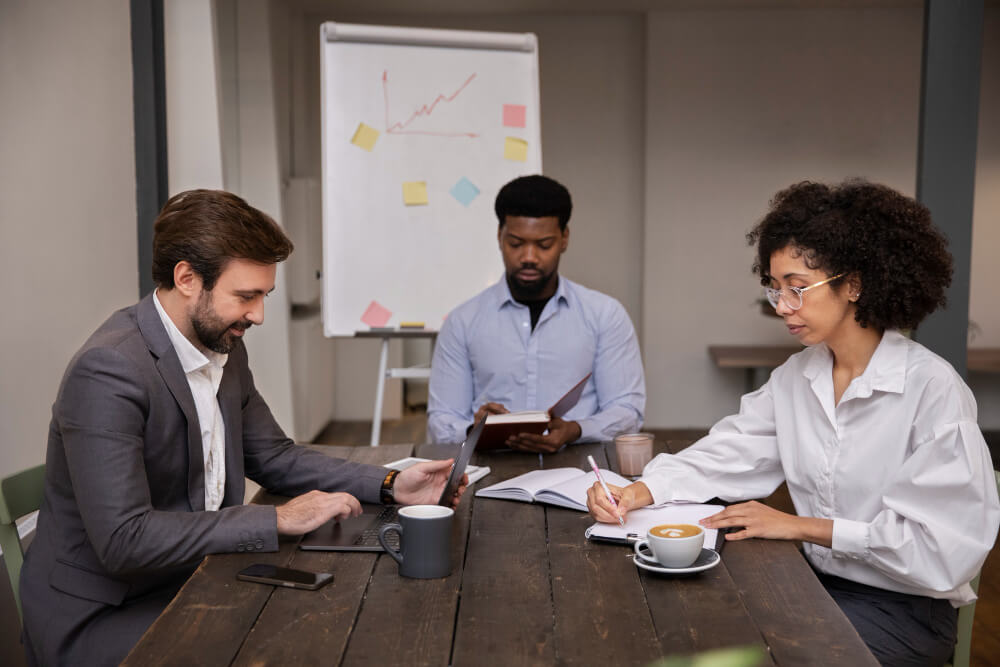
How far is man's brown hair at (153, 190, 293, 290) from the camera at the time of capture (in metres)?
1.63

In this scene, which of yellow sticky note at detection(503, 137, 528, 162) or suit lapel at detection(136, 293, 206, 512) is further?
yellow sticky note at detection(503, 137, 528, 162)

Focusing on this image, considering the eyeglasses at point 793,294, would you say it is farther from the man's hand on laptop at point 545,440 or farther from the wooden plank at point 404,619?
the wooden plank at point 404,619

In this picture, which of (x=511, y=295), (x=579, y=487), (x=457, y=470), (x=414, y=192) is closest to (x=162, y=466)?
(x=457, y=470)

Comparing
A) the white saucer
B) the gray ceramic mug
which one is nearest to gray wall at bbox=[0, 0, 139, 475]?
the gray ceramic mug

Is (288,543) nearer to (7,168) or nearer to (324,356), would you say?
(7,168)

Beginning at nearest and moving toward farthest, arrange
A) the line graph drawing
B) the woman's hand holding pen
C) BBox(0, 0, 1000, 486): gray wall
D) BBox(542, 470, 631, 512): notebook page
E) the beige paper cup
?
the woman's hand holding pen → BBox(542, 470, 631, 512): notebook page → the beige paper cup → the line graph drawing → BBox(0, 0, 1000, 486): gray wall

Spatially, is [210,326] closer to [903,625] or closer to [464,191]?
[903,625]

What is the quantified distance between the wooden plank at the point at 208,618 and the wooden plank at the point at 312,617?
0.07ft

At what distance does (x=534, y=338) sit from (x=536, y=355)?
51mm

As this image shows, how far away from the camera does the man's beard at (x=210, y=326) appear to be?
1656 millimetres

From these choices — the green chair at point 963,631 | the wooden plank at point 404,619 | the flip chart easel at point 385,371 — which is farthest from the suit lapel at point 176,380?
the flip chart easel at point 385,371

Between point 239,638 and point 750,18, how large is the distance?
5.54 meters

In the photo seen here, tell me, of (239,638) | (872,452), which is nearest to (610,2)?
(872,452)

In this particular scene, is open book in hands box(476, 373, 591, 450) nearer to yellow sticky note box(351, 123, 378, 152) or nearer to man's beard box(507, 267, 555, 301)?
man's beard box(507, 267, 555, 301)
